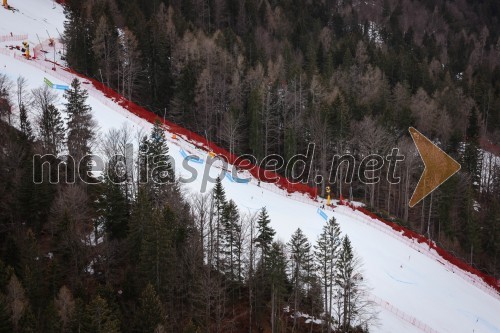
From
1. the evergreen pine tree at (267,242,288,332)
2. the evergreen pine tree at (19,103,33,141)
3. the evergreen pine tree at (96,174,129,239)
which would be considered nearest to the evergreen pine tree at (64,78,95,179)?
the evergreen pine tree at (19,103,33,141)

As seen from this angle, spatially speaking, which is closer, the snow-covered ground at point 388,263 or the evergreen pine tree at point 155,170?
the snow-covered ground at point 388,263

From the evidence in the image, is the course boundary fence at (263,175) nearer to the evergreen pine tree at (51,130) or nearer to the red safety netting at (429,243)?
the red safety netting at (429,243)

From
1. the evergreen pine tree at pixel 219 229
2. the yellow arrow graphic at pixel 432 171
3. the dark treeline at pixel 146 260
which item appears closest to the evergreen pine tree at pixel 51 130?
the dark treeline at pixel 146 260

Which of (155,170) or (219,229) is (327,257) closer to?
(219,229)

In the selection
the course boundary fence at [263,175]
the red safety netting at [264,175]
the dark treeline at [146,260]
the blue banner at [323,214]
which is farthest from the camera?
the red safety netting at [264,175]

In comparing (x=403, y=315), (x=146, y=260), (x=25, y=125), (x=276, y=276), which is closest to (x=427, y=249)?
(x=403, y=315)

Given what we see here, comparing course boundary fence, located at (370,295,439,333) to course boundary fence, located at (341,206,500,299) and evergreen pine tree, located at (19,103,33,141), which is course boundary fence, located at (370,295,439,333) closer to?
course boundary fence, located at (341,206,500,299)
